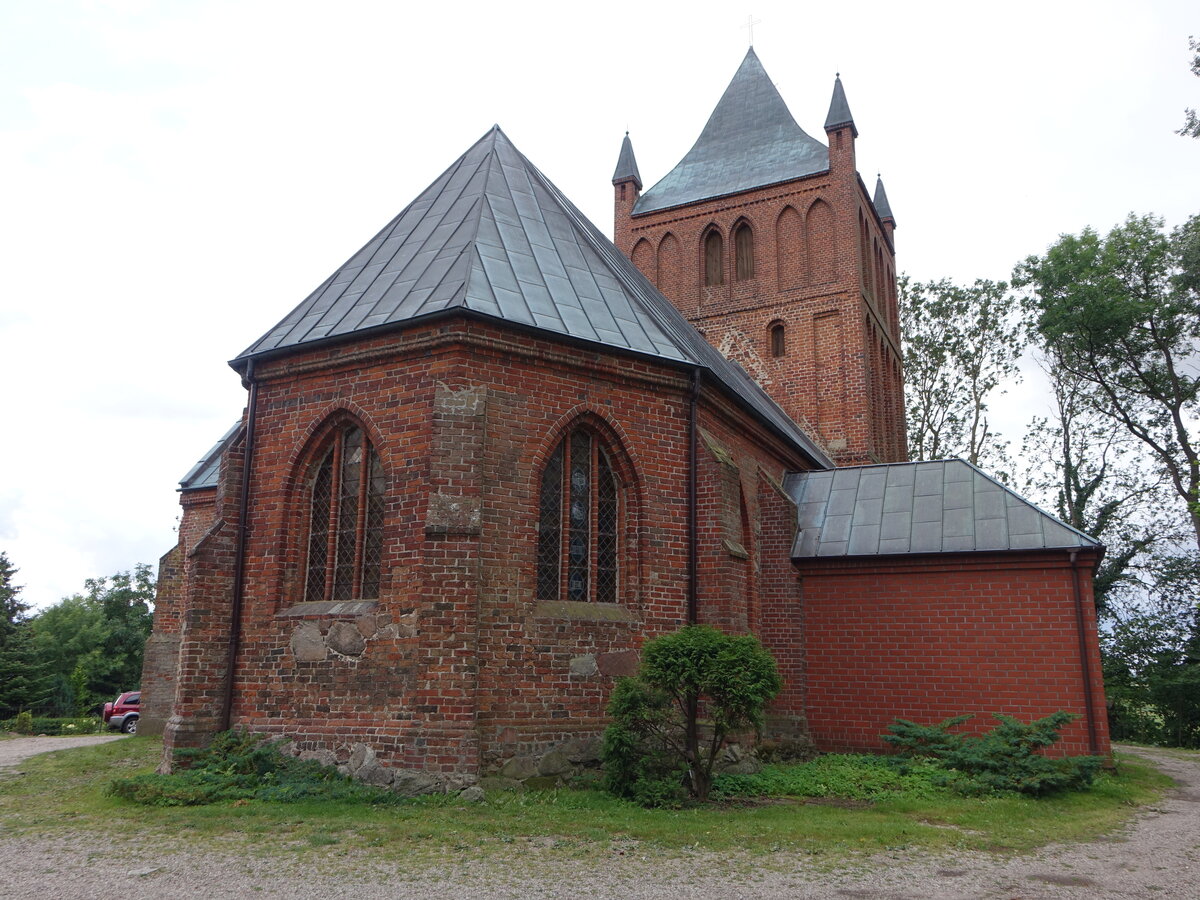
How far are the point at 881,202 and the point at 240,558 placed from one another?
22.9 metres

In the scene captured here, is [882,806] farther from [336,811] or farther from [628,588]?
[336,811]

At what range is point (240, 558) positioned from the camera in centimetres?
1090

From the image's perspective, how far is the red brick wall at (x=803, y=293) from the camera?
71.1 feet

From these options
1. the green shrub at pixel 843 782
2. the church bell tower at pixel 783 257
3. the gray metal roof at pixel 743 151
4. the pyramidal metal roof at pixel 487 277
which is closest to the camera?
the green shrub at pixel 843 782

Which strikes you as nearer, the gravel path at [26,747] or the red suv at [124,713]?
the gravel path at [26,747]

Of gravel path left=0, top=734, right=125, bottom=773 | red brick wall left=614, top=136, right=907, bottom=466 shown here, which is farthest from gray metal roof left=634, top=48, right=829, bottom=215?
gravel path left=0, top=734, right=125, bottom=773

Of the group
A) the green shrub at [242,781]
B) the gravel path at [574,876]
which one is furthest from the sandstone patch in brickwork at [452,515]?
the gravel path at [574,876]

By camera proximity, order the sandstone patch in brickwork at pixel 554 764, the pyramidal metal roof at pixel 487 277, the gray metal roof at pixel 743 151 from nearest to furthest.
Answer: the sandstone patch in brickwork at pixel 554 764, the pyramidal metal roof at pixel 487 277, the gray metal roof at pixel 743 151

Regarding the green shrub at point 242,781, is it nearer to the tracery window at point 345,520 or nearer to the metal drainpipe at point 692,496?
the tracery window at point 345,520

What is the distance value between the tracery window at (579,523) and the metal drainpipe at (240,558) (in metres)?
3.58

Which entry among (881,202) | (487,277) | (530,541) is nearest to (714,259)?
(881,202)

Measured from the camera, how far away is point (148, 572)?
54156mm

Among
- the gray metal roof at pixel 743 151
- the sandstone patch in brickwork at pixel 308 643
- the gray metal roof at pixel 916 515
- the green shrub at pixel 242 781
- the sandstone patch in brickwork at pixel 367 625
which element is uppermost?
the gray metal roof at pixel 743 151

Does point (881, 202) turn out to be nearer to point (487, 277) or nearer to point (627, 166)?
point (627, 166)
